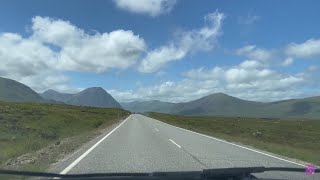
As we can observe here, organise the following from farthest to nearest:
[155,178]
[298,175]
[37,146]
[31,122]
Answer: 1. [31,122]
2. [37,146]
3. [298,175]
4. [155,178]

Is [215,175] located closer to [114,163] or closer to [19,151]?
[114,163]

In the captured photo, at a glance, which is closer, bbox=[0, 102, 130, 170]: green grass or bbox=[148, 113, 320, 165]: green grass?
bbox=[0, 102, 130, 170]: green grass

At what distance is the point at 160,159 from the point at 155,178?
10043 mm

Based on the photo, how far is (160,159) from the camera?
1659cm

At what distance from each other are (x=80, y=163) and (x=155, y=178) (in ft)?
29.2

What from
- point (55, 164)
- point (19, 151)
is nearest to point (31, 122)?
point (19, 151)

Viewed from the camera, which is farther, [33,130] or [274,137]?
[274,137]

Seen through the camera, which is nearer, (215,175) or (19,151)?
(215,175)

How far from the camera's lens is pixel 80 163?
15.1 m

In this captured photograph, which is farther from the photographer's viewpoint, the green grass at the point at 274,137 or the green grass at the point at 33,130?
the green grass at the point at 274,137

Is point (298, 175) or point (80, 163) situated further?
point (80, 163)

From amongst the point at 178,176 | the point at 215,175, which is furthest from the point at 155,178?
the point at 215,175

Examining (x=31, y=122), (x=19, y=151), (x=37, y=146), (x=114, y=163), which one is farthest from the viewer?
(x=31, y=122)

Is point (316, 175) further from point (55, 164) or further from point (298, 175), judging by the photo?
point (55, 164)
